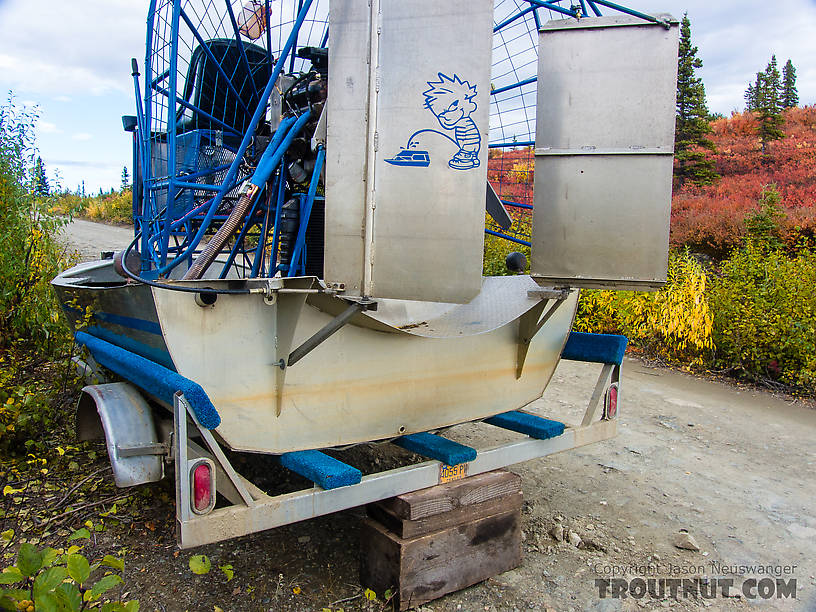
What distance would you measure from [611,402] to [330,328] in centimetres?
213

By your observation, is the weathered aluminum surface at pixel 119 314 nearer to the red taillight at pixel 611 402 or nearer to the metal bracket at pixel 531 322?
the metal bracket at pixel 531 322

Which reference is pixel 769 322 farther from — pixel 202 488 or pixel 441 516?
pixel 202 488

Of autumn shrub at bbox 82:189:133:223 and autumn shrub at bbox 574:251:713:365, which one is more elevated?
autumn shrub at bbox 82:189:133:223

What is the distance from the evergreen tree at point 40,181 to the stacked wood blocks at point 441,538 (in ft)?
17.3

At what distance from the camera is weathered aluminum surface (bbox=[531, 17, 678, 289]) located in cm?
261

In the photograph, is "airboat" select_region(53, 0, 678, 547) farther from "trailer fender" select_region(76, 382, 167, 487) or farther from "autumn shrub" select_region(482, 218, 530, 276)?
"autumn shrub" select_region(482, 218, 530, 276)

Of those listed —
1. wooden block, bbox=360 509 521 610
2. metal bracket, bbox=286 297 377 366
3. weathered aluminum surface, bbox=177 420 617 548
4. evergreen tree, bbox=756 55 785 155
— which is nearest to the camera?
weathered aluminum surface, bbox=177 420 617 548

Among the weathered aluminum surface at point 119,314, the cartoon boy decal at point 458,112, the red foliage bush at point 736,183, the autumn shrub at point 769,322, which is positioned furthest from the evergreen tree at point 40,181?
the autumn shrub at point 769,322

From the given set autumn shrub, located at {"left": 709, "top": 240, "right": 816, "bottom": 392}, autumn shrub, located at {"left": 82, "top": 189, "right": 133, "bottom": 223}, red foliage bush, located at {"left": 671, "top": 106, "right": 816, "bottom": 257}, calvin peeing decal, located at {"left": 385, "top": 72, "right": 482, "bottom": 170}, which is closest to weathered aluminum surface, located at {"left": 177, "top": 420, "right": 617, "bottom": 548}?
calvin peeing decal, located at {"left": 385, "top": 72, "right": 482, "bottom": 170}

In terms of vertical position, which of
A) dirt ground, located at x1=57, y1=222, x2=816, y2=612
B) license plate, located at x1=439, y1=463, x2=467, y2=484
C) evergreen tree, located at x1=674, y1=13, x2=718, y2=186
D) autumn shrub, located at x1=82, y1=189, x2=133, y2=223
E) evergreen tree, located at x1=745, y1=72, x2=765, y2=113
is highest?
evergreen tree, located at x1=745, y1=72, x2=765, y2=113

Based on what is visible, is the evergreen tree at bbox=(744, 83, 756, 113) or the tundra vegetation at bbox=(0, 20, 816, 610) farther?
the evergreen tree at bbox=(744, 83, 756, 113)

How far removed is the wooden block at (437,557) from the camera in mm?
2797

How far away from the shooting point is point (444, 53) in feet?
7.42

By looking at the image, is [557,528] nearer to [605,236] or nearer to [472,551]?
Answer: [472,551]
